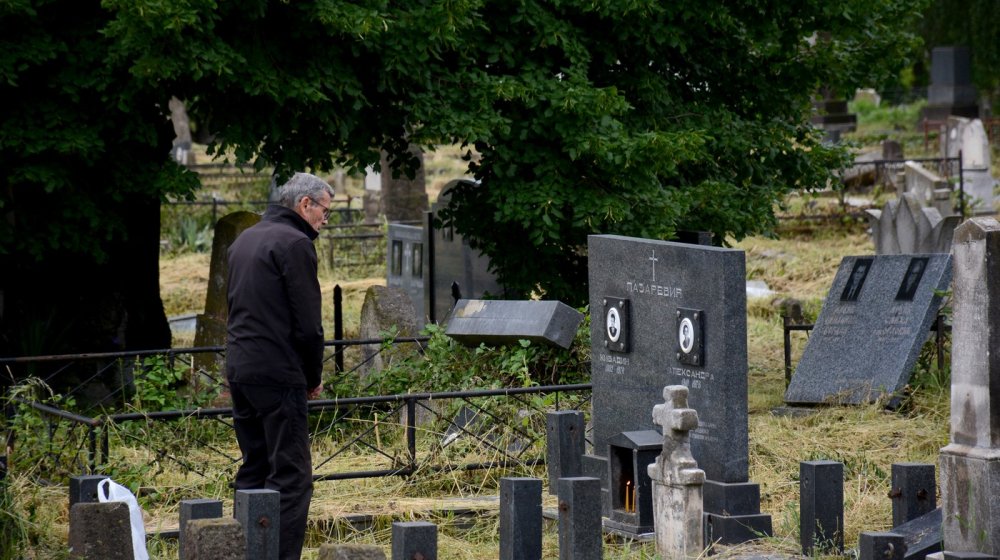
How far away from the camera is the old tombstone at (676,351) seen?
690 cm

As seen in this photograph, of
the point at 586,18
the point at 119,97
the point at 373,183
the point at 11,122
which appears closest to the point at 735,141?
the point at 586,18

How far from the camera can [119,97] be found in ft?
35.2

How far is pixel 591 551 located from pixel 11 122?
6.68 meters

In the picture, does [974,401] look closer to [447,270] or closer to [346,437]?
[346,437]

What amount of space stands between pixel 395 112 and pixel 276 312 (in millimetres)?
5708

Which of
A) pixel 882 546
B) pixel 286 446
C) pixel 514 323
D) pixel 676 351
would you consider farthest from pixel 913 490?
pixel 514 323

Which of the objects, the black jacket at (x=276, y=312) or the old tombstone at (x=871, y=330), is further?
the old tombstone at (x=871, y=330)

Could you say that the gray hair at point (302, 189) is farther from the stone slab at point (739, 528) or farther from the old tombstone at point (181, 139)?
the old tombstone at point (181, 139)

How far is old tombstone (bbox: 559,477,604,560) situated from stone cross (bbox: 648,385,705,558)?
681 mm

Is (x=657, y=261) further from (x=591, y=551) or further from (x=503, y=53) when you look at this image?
(x=503, y=53)

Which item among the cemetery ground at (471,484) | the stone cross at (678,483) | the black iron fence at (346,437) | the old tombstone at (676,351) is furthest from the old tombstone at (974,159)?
the stone cross at (678,483)

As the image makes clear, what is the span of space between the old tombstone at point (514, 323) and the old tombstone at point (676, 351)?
4.50 ft

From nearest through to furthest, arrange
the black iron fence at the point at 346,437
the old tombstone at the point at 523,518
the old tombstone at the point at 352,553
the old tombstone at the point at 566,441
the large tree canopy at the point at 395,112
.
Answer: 1. the old tombstone at the point at 352,553
2. the old tombstone at the point at 523,518
3. the old tombstone at the point at 566,441
4. the black iron fence at the point at 346,437
5. the large tree canopy at the point at 395,112

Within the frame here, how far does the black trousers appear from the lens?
6.10m
